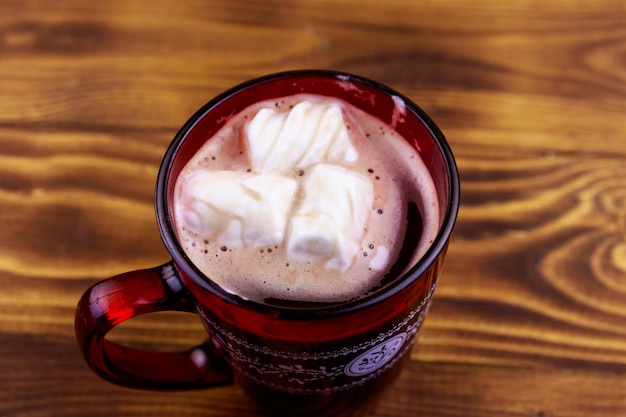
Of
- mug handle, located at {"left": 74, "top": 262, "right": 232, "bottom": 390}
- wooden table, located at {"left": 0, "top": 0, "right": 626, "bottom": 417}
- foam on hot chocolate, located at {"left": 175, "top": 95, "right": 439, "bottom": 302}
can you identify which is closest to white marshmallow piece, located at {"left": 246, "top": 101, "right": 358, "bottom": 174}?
foam on hot chocolate, located at {"left": 175, "top": 95, "right": 439, "bottom": 302}

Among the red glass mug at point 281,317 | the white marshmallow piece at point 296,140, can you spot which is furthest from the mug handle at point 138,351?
the white marshmallow piece at point 296,140

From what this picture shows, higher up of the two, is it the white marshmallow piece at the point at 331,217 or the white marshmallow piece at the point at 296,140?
the white marshmallow piece at the point at 296,140

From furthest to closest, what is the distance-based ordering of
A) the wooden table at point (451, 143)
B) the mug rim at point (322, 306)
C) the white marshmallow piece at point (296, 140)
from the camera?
1. the wooden table at point (451, 143)
2. the white marshmallow piece at point (296, 140)
3. the mug rim at point (322, 306)

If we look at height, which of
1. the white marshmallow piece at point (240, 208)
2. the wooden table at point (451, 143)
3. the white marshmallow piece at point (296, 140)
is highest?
the white marshmallow piece at point (296, 140)

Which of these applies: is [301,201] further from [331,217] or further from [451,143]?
[451,143]

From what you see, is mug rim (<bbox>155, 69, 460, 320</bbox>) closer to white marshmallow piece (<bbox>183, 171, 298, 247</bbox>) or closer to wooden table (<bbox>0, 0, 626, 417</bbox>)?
white marshmallow piece (<bbox>183, 171, 298, 247</bbox>)

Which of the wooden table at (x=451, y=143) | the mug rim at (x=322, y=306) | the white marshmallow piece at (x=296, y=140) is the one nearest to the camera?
the mug rim at (x=322, y=306)

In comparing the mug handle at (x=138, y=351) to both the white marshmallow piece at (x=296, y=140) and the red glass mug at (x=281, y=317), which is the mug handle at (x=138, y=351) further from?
the white marshmallow piece at (x=296, y=140)

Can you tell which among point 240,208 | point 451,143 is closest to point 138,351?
point 240,208
